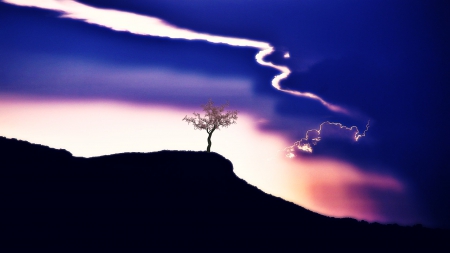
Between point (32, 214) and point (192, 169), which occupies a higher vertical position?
point (192, 169)

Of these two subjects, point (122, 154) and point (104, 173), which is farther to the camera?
point (122, 154)

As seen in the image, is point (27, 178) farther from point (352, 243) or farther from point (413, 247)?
point (413, 247)

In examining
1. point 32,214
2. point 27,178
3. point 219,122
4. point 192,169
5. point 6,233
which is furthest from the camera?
point 219,122

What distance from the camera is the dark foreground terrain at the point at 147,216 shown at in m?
12.5

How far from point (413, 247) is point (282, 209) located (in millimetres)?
6987

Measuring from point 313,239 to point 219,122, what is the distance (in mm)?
13404

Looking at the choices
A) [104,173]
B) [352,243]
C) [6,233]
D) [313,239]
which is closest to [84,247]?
[6,233]

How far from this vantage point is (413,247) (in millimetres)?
16469

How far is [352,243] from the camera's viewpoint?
53.3 ft

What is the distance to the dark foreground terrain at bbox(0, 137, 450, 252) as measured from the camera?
493 inches

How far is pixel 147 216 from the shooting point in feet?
48.8

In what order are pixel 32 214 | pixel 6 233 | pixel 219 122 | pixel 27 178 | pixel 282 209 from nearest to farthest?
pixel 6 233
pixel 32 214
pixel 27 178
pixel 282 209
pixel 219 122

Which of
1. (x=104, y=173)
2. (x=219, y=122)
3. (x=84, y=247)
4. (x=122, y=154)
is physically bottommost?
(x=84, y=247)

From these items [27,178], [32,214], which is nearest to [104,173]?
[27,178]
